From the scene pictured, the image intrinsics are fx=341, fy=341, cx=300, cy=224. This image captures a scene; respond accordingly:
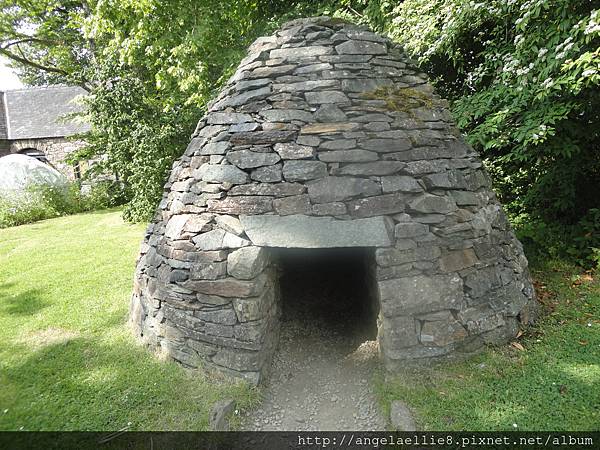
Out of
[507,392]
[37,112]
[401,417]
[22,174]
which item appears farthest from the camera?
[37,112]

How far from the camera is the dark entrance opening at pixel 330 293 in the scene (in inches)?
185

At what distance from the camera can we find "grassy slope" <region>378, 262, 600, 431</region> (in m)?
2.86

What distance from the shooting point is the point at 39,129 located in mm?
18625

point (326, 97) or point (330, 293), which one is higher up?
point (326, 97)

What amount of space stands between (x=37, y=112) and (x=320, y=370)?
2302 cm

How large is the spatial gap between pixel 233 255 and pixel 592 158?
253 inches

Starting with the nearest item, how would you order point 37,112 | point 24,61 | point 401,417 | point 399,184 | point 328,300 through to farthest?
point 401,417 < point 399,184 < point 328,300 < point 24,61 < point 37,112

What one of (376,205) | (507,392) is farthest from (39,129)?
(507,392)

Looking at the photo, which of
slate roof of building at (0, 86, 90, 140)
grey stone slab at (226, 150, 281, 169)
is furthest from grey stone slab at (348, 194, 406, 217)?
slate roof of building at (0, 86, 90, 140)

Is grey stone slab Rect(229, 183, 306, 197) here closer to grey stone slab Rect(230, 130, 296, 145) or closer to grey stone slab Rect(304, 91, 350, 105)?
grey stone slab Rect(230, 130, 296, 145)

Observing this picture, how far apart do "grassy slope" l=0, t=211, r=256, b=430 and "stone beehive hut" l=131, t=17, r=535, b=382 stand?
1.43 feet

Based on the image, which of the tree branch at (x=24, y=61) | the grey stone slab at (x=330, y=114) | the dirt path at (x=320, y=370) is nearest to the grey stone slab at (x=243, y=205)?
the grey stone slab at (x=330, y=114)

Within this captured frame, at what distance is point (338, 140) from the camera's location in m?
3.38

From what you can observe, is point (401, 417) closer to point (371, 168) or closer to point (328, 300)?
point (371, 168)
